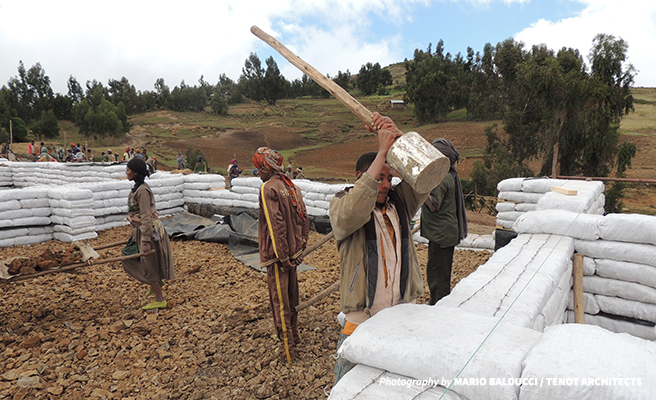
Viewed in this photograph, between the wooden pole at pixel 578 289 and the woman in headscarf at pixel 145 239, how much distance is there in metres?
3.73

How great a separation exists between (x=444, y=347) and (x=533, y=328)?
30.1 inches

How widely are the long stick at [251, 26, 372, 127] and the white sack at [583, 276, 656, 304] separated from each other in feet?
8.11

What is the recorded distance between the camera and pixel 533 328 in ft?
5.55

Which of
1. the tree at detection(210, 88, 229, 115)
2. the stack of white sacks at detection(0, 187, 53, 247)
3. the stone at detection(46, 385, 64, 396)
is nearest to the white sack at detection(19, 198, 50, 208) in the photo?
the stack of white sacks at detection(0, 187, 53, 247)

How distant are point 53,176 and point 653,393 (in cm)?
1459

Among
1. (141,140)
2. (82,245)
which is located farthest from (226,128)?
(82,245)

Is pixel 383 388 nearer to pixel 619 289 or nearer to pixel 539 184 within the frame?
pixel 619 289

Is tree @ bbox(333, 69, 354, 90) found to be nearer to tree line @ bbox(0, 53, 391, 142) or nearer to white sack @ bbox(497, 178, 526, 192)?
tree line @ bbox(0, 53, 391, 142)

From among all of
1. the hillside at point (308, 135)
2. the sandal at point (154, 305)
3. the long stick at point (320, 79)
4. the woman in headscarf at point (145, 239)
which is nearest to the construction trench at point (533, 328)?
the sandal at point (154, 305)

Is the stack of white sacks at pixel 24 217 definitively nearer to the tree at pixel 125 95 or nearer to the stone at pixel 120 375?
the stone at pixel 120 375

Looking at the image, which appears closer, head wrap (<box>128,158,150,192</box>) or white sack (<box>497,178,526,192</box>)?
head wrap (<box>128,158,150,192</box>)

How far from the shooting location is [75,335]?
3229 millimetres

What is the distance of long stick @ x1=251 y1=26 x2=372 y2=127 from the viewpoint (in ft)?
5.55

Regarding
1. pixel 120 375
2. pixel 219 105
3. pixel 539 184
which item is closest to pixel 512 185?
pixel 539 184
